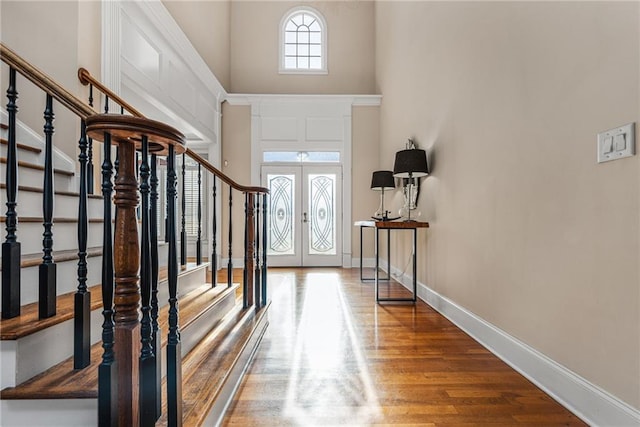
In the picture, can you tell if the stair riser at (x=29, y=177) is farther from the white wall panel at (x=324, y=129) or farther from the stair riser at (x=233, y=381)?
the white wall panel at (x=324, y=129)

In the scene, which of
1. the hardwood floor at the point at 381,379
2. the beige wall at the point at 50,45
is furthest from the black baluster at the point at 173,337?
the beige wall at the point at 50,45

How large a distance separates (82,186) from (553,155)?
215 cm

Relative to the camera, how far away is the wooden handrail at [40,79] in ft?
3.87

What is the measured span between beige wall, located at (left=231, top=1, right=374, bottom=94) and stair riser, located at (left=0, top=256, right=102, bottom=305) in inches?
211

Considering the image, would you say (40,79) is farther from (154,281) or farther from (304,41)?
(304,41)

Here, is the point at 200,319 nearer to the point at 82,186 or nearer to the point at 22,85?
the point at 82,186

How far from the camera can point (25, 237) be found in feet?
5.32

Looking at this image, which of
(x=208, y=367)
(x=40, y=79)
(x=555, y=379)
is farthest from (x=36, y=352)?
(x=555, y=379)

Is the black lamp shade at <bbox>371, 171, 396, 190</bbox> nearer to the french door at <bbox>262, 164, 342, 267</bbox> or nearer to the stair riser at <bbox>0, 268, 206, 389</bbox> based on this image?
the french door at <bbox>262, 164, 342, 267</bbox>

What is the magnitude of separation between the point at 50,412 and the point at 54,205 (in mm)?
1321

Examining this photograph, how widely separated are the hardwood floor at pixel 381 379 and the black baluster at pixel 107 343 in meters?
0.66

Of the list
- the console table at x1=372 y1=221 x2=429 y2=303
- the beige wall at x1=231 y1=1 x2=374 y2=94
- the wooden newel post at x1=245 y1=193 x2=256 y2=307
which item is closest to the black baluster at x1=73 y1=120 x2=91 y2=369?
the wooden newel post at x1=245 y1=193 x2=256 y2=307

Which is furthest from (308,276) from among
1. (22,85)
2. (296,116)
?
(22,85)

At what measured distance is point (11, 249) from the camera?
4.16 feet
